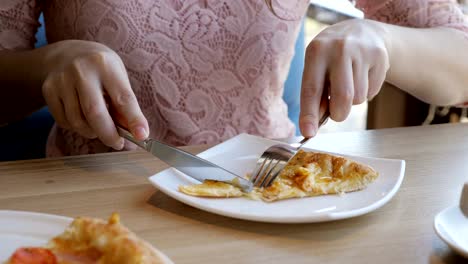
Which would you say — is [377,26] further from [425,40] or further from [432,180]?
[432,180]

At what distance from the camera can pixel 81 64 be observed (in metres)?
0.79

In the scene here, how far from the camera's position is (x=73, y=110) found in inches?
31.0

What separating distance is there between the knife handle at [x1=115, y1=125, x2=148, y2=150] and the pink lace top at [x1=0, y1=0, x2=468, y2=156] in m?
0.29

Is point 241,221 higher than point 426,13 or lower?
lower

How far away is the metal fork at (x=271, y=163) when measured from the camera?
736 millimetres

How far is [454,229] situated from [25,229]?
42 centimetres

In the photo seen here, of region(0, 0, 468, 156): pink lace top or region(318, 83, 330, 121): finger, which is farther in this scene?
region(0, 0, 468, 156): pink lace top

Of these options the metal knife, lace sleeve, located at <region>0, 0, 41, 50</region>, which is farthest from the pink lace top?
the metal knife

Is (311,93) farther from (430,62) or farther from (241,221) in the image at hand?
(430,62)

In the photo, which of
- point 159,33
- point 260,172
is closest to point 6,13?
point 159,33

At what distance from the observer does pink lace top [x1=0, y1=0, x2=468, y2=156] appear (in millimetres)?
1040

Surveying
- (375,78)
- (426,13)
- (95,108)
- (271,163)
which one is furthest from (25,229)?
(426,13)

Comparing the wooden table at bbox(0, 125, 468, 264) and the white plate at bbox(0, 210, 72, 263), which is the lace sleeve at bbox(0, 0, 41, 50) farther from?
the white plate at bbox(0, 210, 72, 263)

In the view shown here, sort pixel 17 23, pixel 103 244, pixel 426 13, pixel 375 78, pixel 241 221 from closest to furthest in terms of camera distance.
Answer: pixel 103 244 → pixel 241 221 → pixel 375 78 → pixel 17 23 → pixel 426 13
